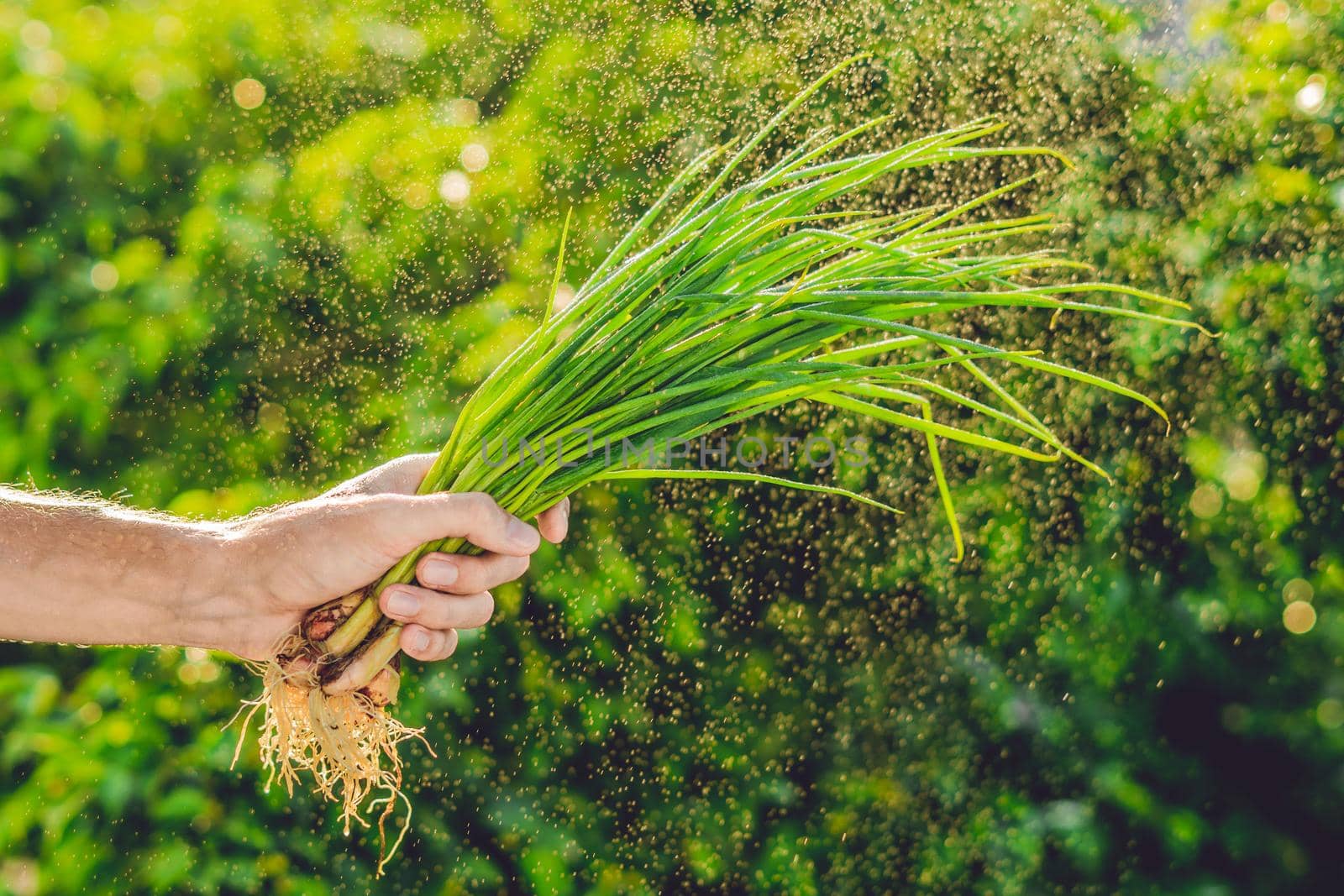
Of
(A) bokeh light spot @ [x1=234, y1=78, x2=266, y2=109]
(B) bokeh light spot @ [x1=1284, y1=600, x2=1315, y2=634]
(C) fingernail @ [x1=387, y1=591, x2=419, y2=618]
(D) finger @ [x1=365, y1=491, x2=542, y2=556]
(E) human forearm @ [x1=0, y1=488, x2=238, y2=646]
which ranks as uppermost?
(B) bokeh light spot @ [x1=1284, y1=600, x2=1315, y2=634]

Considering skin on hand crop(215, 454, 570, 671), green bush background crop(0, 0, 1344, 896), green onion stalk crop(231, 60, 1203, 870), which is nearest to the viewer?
green onion stalk crop(231, 60, 1203, 870)

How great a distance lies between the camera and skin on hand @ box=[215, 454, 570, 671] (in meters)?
1.08

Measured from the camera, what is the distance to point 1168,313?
5.76ft

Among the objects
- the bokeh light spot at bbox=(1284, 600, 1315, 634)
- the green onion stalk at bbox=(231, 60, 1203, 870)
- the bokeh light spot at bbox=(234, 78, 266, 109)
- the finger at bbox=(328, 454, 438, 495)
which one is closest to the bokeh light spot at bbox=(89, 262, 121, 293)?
the bokeh light spot at bbox=(234, 78, 266, 109)

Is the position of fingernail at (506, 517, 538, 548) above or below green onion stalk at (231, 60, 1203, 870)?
below

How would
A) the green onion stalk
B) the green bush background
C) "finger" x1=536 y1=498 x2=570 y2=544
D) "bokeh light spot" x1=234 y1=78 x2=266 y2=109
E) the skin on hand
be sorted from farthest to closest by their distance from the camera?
"bokeh light spot" x1=234 y1=78 x2=266 y2=109 < the green bush background < "finger" x1=536 y1=498 x2=570 y2=544 < the skin on hand < the green onion stalk

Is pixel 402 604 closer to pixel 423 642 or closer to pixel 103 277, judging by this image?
pixel 423 642

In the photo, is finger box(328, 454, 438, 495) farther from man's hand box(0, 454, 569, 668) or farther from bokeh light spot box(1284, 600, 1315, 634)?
bokeh light spot box(1284, 600, 1315, 634)

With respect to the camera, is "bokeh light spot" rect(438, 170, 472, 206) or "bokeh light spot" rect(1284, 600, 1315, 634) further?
"bokeh light spot" rect(1284, 600, 1315, 634)

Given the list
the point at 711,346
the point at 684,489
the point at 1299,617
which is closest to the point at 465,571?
the point at 711,346

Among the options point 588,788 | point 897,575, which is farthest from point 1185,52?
point 588,788

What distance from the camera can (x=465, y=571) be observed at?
115cm

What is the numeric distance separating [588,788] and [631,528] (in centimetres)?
47

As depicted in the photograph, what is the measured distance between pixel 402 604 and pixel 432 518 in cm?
12
